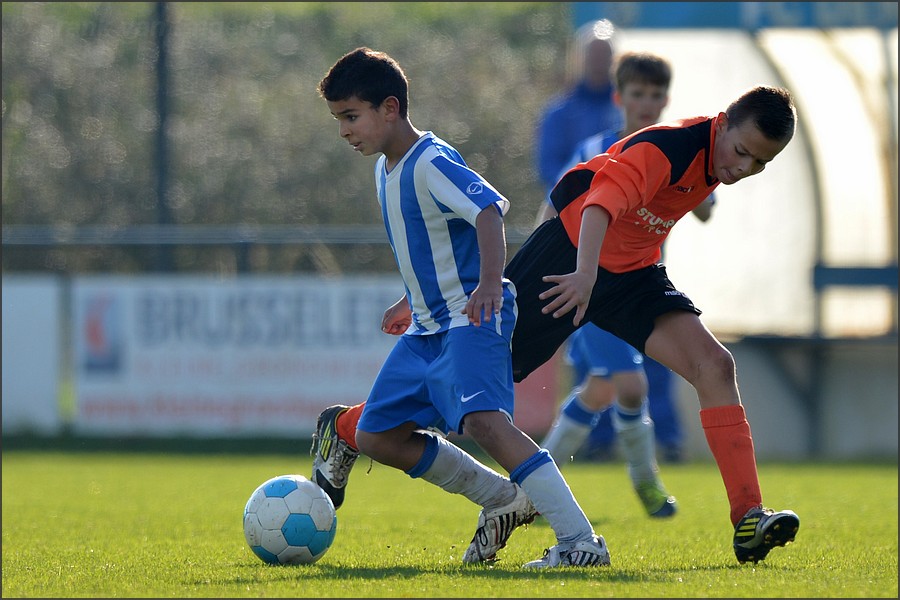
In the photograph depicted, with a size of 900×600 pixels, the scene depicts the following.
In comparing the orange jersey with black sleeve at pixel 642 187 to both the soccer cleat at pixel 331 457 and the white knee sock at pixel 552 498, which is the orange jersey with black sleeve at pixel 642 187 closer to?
the white knee sock at pixel 552 498

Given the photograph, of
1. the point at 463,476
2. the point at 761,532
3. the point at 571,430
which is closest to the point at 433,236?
the point at 463,476

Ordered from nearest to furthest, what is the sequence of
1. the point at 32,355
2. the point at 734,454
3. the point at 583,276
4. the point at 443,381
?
the point at 583,276 < the point at 443,381 < the point at 734,454 < the point at 32,355

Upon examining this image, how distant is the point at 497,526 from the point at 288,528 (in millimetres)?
669

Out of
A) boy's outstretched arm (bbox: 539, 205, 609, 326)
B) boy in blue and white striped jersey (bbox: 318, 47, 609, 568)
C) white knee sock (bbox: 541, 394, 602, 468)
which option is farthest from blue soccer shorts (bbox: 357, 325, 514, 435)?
white knee sock (bbox: 541, 394, 602, 468)

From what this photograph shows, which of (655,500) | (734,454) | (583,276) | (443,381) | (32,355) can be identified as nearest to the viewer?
(583,276)

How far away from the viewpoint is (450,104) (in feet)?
77.9

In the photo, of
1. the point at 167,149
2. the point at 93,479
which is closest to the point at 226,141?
the point at 167,149

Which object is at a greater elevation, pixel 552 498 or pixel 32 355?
pixel 32 355

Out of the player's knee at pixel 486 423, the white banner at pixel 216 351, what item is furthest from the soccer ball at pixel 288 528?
the white banner at pixel 216 351

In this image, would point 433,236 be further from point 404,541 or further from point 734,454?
point 404,541

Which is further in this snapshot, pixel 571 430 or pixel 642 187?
pixel 571 430

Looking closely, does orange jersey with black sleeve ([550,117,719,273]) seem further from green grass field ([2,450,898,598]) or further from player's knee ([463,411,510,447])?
green grass field ([2,450,898,598])

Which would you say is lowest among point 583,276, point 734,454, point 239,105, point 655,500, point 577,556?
point 655,500

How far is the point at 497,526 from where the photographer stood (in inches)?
175
